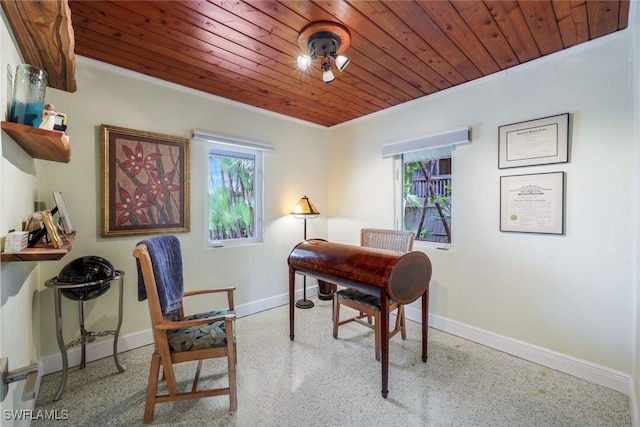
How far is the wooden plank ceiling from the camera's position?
163 cm

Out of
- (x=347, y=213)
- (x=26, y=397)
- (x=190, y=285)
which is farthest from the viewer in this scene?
(x=347, y=213)

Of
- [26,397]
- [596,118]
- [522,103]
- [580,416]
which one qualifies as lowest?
[580,416]

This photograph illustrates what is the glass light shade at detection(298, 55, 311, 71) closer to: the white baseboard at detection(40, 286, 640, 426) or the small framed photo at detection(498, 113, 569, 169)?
the small framed photo at detection(498, 113, 569, 169)

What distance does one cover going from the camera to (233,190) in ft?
10.5

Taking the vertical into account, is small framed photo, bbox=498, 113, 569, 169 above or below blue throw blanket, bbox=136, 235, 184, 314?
above

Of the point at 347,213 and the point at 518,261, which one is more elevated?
the point at 347,213

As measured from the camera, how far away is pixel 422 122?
2.99 m

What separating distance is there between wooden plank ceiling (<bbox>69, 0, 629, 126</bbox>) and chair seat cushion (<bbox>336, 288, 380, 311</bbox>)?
6.46 ft

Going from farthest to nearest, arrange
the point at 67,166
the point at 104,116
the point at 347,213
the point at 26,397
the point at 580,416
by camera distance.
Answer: the point at 347,213
the point at 104,116
the point at 67,166
the point at 580,416
the point at 26,397

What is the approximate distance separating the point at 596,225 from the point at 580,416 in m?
1.27

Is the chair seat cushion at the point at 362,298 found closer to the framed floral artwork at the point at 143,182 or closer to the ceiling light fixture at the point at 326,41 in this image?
the framed floral artwork at the point at 143,182

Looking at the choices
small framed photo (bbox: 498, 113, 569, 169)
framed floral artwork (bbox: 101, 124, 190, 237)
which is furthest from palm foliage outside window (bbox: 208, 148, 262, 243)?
small framed photo (bbox: 498, 113, 569, 169)

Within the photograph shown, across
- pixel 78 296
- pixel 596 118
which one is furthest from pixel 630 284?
pixel 78 296

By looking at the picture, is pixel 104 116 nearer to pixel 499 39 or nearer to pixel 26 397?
pixel 26 397
